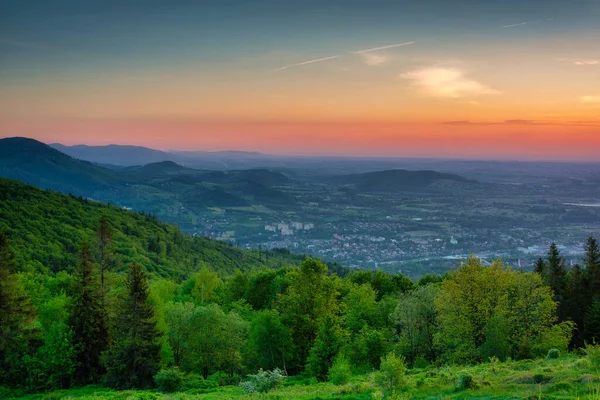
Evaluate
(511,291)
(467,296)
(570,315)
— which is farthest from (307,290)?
(570,315)

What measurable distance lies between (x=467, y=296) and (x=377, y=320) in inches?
642

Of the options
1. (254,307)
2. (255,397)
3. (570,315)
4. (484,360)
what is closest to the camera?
(255,397)

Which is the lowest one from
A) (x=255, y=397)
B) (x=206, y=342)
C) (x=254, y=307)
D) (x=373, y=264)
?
(x=373, y=264)

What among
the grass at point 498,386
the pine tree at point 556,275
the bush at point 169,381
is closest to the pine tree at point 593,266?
the pine tree at point 556,275

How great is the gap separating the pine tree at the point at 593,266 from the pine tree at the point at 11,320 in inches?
2418

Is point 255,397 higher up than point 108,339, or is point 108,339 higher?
point 255,397

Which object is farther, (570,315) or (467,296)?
(570,315)

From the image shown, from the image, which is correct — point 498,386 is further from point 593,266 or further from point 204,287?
point 204,287

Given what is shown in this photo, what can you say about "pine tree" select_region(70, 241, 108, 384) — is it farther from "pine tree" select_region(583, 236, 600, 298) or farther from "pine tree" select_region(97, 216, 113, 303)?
"pine tree" select_region(583, 236, 600, 298)

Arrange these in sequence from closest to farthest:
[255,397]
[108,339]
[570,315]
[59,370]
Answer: [255,397], [59,370], [108,339], [570,315]

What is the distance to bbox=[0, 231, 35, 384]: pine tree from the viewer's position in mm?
34531

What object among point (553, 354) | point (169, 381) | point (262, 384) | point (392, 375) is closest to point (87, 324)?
point (169, 381)

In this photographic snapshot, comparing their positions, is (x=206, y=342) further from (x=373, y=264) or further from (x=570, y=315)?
(x=373, y=264)

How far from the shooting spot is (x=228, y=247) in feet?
623
